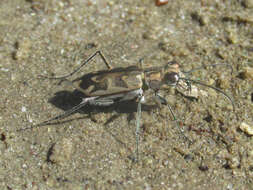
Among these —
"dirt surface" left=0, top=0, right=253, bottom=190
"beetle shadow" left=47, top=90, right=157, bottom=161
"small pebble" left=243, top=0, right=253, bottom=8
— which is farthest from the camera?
"small pebble" left=243, top=0, right=253, bottom=8

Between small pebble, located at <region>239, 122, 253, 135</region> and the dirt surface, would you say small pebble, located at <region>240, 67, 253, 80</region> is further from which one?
small pebble, located at <region>239, 122, 253, 135</region>

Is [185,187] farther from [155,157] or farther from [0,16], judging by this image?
[0,16]

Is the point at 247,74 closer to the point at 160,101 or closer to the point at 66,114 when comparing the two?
the point at 160,101

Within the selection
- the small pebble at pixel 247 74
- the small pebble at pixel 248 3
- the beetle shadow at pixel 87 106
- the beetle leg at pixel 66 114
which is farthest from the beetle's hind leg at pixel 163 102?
the small pebble at pixel 248 3

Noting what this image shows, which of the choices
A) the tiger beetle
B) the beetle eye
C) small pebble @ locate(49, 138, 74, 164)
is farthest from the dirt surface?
the beetle eye

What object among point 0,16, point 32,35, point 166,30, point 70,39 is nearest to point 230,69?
point 166,30

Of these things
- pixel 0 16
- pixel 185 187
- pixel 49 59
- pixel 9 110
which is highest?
pixel 0 16

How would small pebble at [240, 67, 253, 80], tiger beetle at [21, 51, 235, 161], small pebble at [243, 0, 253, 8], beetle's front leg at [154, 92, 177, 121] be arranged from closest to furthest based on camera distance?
tiger beetle at [21, 51, 235, 161], beetle's front leg at [154, 92, 177, 121], small pebble at [240, 67, 253, 80], small pebble at [243, 0, 253, 8]

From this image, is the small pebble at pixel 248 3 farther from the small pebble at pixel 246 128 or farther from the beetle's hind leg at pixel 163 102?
the beetle's hind leg at pixel 163 102
